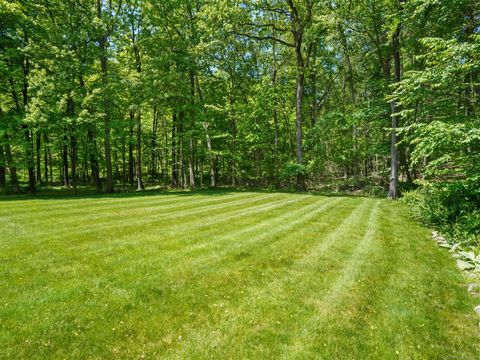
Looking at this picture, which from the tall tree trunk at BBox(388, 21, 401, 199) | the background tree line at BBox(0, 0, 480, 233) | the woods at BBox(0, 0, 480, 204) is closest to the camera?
the background tree line at BBox(0, 0, 480, 233)

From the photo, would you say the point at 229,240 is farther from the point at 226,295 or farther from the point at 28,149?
the point at 28,149

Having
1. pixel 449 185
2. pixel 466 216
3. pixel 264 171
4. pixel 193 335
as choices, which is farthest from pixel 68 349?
pixel 264 171

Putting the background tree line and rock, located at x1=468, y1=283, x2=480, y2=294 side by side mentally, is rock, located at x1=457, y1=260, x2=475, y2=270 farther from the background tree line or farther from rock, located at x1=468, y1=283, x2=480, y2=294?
the background tree line

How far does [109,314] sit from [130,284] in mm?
881

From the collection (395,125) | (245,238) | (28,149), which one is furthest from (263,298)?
(28,149)

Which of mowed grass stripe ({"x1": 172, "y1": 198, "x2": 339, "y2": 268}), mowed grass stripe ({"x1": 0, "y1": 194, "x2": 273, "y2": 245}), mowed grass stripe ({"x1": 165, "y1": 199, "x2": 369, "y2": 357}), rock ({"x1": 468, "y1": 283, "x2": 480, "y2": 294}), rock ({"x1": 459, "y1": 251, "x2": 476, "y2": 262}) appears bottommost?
rock ({"x1": 468, "y1": 283, "x2": 480, "y2": 294})

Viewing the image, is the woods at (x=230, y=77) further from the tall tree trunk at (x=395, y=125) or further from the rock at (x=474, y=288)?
the rock at (x=474, y=288)

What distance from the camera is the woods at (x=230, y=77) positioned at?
17.2m

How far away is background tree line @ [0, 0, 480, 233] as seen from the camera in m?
16.5

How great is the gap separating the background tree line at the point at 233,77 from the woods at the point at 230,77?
123 millimetres

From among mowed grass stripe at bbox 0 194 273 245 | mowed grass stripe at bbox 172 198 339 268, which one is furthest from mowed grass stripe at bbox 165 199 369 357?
mowed grass stripe at bbox 0 194 273 245

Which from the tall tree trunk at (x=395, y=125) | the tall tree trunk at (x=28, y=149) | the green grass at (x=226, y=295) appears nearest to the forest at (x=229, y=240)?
the green grass at (x=226, y=295)

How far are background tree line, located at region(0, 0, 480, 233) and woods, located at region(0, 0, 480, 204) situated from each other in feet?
0.40

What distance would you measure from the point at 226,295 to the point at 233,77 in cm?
2716
